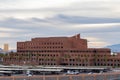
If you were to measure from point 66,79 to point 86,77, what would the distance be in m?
7.69

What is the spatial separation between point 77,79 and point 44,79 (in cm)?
934

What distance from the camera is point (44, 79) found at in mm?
104188

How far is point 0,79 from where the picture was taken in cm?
10581

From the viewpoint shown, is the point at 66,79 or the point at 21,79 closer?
the point at 66,79

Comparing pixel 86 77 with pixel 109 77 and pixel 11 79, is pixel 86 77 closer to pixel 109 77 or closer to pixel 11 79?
pixel 109 77

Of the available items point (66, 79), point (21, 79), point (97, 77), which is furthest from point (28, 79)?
point (97, 77)

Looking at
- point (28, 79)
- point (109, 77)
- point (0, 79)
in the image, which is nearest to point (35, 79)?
point (28, 79)

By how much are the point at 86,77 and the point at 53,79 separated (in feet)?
27.6

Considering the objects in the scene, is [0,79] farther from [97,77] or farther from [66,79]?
[97,77]

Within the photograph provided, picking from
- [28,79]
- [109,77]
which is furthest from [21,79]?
[109,77]

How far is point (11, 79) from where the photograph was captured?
9875 cm

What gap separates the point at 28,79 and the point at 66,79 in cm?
1101

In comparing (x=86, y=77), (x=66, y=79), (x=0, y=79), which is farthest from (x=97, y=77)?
(x=0, y=79)

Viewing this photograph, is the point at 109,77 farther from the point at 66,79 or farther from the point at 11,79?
the point at 11,79
